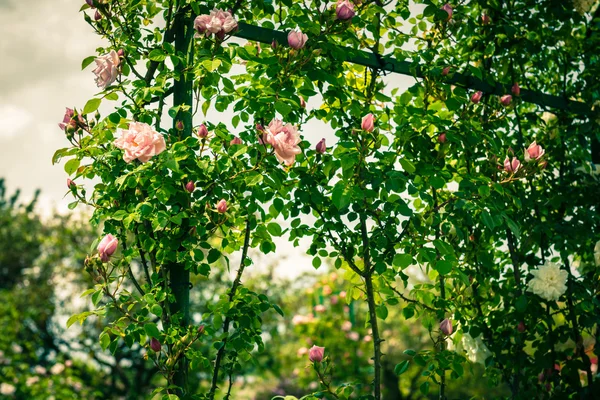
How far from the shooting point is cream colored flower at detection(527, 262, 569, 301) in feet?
6.83

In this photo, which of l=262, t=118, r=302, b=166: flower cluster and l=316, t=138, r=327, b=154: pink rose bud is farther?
l=316, t=138, r=327, b=154: pink rose bud

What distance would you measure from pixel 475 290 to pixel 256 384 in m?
8.41

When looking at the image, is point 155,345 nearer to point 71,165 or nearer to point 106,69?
point 71,165

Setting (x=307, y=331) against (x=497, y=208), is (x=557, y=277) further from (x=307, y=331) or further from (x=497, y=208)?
(x=307, y=331)

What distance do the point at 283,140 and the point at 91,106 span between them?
20.7 inches

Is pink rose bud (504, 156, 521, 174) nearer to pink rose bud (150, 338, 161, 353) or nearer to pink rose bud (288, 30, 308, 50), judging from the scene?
pink rose bud (288, 30, 308, 50)

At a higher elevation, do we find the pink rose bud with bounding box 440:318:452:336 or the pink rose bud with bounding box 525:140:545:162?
the pink rose bud with bounding box 525:140:545:162

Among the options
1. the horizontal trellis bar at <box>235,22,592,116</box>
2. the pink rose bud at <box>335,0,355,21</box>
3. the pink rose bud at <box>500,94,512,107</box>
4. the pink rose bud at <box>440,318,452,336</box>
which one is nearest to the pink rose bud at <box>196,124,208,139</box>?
the horizontal trellis bar at <box>235,22,592,116</box>

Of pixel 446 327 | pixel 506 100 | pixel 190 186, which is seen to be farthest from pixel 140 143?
pixel 506 100

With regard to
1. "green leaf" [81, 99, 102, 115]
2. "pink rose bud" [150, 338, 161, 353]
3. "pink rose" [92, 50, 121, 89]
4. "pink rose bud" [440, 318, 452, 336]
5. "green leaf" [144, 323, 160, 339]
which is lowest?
"pink rose bud" [150, 338, 161, 353]

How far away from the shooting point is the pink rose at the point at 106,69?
5.40ft

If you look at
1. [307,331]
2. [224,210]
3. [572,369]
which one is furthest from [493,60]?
[307,331]

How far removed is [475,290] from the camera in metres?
2.24

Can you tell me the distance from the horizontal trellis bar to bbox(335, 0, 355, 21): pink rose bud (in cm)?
11
